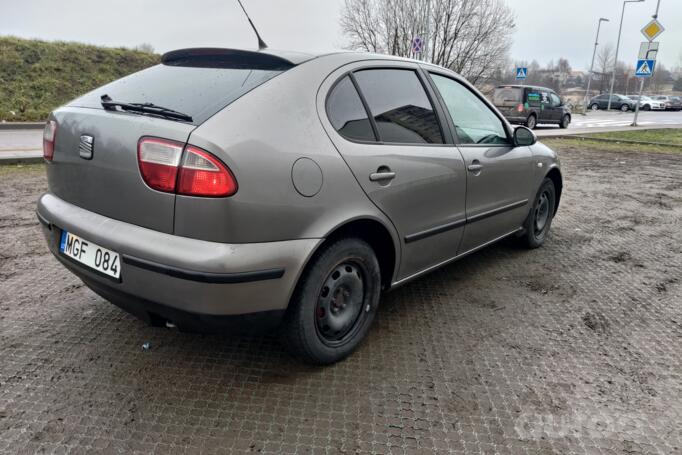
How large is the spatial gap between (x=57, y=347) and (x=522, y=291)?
10.1 ft

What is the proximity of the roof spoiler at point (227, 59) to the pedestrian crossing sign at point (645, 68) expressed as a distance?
20.0m

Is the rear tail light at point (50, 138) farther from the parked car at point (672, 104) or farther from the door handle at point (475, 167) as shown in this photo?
the parked car at point (672, 104)

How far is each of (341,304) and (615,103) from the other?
48661 millimetres

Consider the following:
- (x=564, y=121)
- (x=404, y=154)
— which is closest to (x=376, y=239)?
(x=404, y=154)

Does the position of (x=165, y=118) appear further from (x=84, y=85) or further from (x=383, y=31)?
(x=383, y=31)

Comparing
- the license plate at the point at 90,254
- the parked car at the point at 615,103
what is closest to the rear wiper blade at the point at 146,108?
the license plate at the point at 90,254

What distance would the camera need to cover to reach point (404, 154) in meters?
2.76

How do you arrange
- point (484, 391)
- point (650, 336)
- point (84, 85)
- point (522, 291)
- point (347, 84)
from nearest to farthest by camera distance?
point (484, 391) < point (347, 84) < point (650, 336) < point (522, 291) < point (84, 85)

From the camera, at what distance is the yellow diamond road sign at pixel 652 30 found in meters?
17.1

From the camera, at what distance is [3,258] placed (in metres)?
3.88

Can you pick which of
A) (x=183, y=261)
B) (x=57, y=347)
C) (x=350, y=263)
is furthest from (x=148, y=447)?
(x=350, y=263)

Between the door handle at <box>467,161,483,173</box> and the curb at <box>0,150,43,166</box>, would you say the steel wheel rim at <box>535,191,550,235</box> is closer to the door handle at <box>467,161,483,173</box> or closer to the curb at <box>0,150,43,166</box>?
the door handle at <box>467,161,483,173</box>

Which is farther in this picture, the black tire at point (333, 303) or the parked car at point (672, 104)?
the parked car at point (672, 104)

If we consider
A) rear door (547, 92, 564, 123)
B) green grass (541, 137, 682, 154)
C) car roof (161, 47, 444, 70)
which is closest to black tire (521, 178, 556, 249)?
car roof (161, 47, 444, 70)
